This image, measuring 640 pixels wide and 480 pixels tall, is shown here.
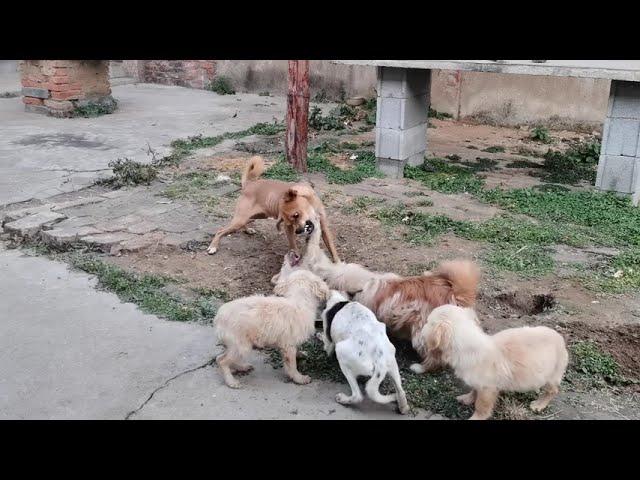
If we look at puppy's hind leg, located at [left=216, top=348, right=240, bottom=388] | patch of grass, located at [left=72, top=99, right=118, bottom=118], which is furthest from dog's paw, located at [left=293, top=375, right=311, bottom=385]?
patch of grass, located at [left=72, top=99, right=118, bottom=118]

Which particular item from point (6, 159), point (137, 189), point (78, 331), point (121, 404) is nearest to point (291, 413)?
point (121, 404)

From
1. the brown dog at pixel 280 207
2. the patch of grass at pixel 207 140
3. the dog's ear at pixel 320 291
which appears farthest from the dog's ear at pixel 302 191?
the patch of grass at pixel 207 140

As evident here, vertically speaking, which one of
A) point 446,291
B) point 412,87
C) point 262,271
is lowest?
point 262,271

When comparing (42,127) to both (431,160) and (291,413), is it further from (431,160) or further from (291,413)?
(291,413)

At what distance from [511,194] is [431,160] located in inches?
89.2

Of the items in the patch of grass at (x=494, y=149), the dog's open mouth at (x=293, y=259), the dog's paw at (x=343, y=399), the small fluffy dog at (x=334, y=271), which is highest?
the small fluffy dog at (x=334, y=271)

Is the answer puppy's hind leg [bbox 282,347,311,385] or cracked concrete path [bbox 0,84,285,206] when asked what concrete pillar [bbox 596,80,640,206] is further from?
cracked concrete path [bbox 0,84,285,206]

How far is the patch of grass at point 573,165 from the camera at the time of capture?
31.1 ft

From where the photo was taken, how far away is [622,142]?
823cm

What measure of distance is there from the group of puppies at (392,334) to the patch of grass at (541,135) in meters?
8.34

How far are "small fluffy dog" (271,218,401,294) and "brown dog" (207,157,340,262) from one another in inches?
4.7

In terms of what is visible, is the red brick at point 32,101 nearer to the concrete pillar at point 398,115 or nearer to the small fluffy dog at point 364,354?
the concrete pillar at point 398,115

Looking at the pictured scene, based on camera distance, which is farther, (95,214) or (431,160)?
(431,160)

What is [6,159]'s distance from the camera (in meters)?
10.2
